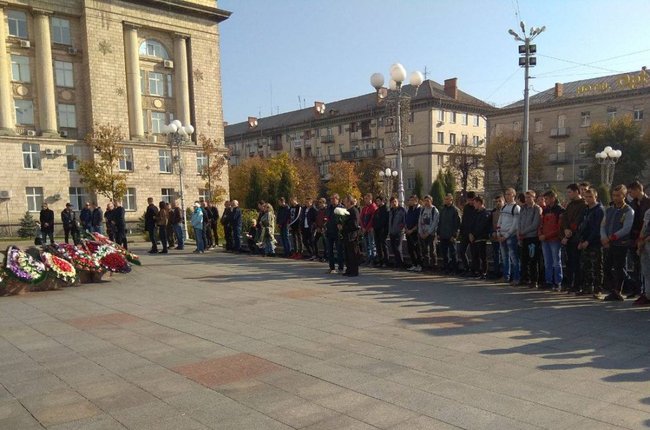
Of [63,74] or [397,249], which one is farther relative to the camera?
[63,74]

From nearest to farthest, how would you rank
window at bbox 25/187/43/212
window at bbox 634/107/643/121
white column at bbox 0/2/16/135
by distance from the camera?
white column at bbox 0/2/16/135 < window at bbox 25/187/43/212 < window at bbox 634/107/643/121

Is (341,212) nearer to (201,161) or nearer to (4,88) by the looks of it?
(4,88)

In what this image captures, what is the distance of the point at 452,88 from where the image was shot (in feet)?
224

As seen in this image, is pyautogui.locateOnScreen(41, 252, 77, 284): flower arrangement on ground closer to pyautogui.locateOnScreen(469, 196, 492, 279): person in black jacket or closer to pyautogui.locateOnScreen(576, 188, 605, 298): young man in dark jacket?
pyautogui.locateOnScreen(469, 196, 492, 279): person in black jacket

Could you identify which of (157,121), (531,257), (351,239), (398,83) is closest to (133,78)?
(157,121)

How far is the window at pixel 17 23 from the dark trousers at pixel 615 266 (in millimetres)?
42365

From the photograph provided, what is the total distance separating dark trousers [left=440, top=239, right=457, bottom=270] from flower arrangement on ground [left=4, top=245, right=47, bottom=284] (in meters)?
8.87

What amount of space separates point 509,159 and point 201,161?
34136 millimetres

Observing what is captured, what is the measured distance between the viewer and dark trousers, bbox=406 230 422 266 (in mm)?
12070

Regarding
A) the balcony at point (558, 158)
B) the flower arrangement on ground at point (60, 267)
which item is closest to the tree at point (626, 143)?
the balcony at point (558, 158)

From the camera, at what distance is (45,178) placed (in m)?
37.2

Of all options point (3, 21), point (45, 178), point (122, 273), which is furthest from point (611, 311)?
point (3, 21)

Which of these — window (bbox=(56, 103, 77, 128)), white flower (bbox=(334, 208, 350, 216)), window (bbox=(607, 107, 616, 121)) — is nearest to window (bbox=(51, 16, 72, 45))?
window (bbox=(56, 103, 77, 128))

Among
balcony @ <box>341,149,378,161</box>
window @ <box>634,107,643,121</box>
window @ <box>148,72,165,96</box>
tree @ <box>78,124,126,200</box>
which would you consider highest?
window @ <box>148,72,165,96</box>
